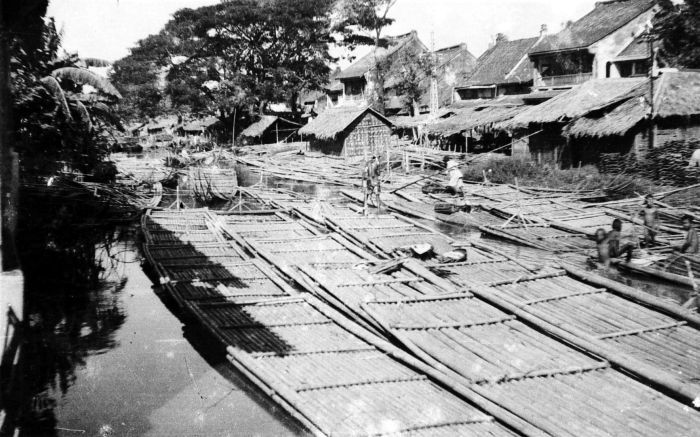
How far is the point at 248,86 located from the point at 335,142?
10.9 meters

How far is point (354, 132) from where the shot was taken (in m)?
27.3

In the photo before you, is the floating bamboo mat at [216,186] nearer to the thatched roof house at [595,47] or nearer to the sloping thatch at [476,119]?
the sloping thatch at [476,119]

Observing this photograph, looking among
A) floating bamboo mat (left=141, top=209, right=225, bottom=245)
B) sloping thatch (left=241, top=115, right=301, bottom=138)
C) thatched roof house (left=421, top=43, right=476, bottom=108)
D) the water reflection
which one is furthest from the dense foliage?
thatched roof house (left=421, top=43, right=476, bottom=108)

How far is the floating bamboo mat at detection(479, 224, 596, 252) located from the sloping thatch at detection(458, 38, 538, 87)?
2061 cm

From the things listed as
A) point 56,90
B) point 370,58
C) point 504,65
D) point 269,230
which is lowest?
point 269,230

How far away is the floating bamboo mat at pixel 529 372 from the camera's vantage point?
15.3ft

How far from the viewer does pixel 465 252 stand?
30.5ft

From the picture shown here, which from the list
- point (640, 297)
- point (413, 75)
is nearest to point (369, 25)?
point (413, 75)

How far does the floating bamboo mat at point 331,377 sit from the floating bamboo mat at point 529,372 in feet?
1.28

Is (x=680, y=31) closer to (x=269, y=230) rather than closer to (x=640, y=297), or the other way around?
(x=640, y=297)

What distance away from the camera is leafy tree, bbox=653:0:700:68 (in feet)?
64.4

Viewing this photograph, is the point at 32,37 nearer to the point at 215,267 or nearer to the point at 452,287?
the point at 215,267

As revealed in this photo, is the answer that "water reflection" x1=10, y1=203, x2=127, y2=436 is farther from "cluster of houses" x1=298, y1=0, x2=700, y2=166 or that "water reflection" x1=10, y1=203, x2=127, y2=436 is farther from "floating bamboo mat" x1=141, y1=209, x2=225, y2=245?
"cluster of houses" x1=298, y1=0, x2=700, y2=166

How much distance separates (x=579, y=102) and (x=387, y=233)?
11.3m
